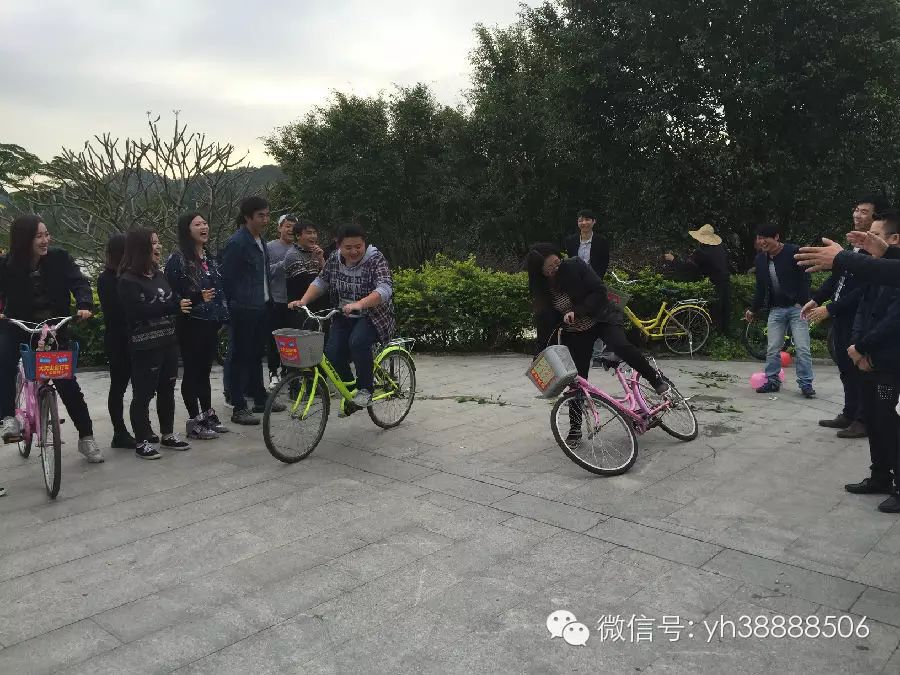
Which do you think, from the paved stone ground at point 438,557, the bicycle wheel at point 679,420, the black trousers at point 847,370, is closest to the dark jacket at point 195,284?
the paved stone ground at point 438,557

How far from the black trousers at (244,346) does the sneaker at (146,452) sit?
1105 millimetres

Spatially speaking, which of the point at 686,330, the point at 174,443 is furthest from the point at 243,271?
the point at 686,330

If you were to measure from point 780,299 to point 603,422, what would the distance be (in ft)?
10.9

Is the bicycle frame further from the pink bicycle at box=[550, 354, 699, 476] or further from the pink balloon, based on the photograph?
the pink balloon

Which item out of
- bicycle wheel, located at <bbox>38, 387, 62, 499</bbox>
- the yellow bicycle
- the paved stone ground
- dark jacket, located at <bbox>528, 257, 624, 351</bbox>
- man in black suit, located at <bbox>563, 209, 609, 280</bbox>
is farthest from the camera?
the yellow bicycle

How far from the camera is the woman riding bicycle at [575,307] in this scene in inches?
208

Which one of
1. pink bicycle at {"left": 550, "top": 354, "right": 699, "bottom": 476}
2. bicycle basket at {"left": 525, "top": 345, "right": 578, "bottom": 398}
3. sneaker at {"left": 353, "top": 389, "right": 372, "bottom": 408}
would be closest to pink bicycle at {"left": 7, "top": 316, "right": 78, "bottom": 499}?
sneaker at {"left": 353, "top": 389, "right": 372, "bottom": 408}

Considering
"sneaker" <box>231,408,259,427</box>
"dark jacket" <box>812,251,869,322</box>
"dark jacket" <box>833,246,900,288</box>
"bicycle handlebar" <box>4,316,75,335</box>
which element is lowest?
"sneaker" <box>231,408,259,427</box>

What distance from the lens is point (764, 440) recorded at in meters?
5.79

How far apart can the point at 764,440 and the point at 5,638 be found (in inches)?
200

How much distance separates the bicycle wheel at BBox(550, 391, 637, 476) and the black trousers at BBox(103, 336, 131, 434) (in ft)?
11.1

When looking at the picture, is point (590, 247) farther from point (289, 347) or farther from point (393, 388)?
point (289, 347)

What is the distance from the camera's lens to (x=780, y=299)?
7363 millimetres

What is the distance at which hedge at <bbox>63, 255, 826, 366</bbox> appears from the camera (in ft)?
33.2
